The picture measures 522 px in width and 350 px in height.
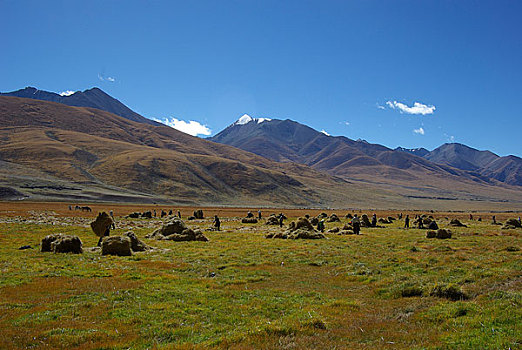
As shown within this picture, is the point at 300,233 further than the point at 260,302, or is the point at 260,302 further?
the point at 300,233

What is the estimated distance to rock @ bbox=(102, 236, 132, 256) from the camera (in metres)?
25.3

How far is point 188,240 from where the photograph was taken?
36031 mm

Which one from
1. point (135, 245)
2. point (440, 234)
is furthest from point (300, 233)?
point (135, 245)

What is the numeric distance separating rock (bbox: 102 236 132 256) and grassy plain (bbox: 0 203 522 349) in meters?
1.58

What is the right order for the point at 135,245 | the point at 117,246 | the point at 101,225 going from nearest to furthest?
the point at 117,246 → the point at 135,245 → the point at 101,225

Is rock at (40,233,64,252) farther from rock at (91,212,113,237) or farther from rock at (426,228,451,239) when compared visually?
A: rock at (426,228,451,239)

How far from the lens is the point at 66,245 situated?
2533 centimetres

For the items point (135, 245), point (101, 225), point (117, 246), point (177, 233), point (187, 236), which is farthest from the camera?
point (177, 233)

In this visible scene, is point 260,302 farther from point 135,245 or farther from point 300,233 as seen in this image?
point 300,233

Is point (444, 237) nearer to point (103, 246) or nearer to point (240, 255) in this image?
point (240, 255)

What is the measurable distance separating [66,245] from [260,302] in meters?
19.8

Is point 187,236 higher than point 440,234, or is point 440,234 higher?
point 440,234

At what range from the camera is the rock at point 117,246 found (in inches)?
997

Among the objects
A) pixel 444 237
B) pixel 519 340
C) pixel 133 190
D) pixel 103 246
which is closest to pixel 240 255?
pixel 103 246
